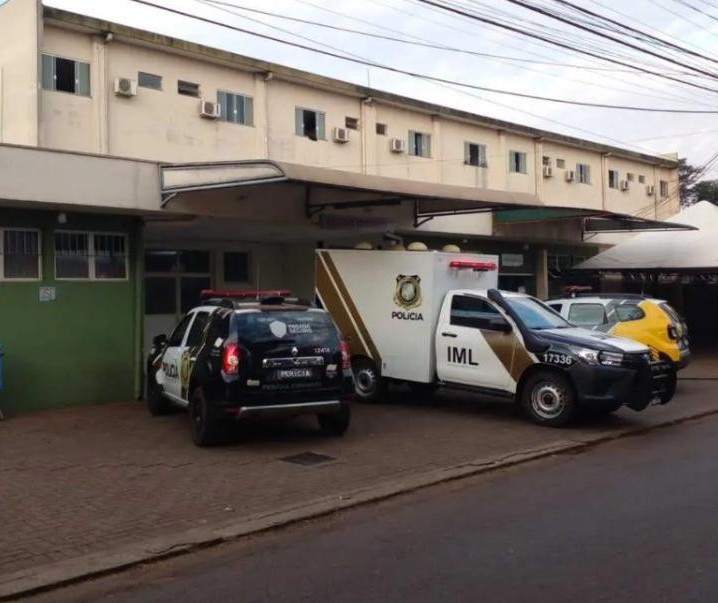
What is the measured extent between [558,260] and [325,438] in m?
17.1

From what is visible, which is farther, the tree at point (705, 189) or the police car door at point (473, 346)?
the tree at point (705, 189)

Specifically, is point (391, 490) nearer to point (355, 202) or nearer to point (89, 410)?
point (89, 410)

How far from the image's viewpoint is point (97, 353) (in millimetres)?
13227

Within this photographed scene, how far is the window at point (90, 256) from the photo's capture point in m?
12.9

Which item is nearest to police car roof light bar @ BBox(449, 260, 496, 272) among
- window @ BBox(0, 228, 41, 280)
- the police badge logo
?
the police badge logo

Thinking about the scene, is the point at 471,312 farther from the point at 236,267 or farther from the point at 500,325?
the point at 236,267

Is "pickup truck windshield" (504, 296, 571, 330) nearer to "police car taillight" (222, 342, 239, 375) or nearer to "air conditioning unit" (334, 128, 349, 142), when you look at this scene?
"police car taillight" (222, 342, 239, 375)

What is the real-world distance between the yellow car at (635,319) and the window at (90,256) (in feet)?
26.6

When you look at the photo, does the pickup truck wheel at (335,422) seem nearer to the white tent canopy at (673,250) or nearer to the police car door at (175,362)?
the police car door at (175,362)

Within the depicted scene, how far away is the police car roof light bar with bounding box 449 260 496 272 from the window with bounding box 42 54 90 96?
1492cm

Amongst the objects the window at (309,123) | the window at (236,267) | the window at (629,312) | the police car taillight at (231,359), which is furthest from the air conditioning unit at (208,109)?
the police car taillight at (231,359)

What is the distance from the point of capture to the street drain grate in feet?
29.4

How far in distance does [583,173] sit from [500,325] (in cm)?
2718

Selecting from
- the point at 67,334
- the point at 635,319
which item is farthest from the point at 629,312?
the point at 67,334
